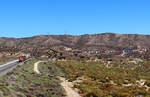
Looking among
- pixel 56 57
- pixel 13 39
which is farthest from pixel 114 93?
pixel 13 39

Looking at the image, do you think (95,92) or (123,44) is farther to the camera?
(123,44)

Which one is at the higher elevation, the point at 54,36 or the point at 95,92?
the point at 54,36

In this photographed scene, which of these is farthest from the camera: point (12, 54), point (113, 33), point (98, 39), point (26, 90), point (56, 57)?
point (113, 33)

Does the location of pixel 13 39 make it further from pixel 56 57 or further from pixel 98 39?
pixel 56 57

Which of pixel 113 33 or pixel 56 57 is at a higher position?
pixel 113 33

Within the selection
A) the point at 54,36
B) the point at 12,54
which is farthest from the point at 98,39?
the point at 12,54

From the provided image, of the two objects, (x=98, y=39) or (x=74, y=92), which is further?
(x=98, y=39)

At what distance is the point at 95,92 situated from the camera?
1784 centimetres

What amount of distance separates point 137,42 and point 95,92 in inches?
6178

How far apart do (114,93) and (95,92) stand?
1521 millimetres

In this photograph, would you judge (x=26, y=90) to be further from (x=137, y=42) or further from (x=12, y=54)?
(x=137, y=42)

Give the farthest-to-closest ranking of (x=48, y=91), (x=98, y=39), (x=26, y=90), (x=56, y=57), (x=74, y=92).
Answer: (x=98, y=39) → (x=56, y=57) → (x=74, y=92) → (x=48, y=91) → (x=26, y=90)

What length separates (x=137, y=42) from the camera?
6604 inches

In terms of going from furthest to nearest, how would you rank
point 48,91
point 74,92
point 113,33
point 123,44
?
point 113,33
point 123,44
point 74,92
point 48,91
